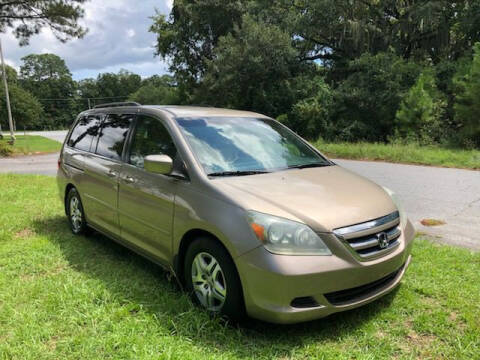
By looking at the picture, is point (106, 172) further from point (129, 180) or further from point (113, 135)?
point (129, 180)

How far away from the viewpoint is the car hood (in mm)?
2861

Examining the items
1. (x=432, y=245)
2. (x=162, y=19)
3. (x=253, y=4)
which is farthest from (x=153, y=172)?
(x=162, y=19)

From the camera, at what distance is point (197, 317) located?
→ 122 inches

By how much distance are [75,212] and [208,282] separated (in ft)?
10.6

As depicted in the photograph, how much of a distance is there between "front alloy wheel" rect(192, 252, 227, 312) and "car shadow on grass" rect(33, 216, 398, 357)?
0.34 ft

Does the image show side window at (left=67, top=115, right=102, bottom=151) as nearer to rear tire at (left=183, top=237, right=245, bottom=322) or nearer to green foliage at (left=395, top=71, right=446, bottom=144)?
rear tire at (left=183, top=237, right=245, bottom=322)

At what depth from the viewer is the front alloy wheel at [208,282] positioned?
3.05 meters

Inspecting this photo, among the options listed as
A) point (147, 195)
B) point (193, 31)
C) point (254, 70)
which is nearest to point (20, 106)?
point (193, 31)

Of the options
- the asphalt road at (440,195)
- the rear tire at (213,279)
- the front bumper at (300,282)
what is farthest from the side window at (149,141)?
the asphalt road at (440,195)

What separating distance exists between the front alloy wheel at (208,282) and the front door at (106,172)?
152 centimetres

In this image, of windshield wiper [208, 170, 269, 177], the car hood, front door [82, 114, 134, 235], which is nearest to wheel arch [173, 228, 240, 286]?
the car hood

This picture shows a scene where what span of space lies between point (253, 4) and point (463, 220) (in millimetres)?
24271

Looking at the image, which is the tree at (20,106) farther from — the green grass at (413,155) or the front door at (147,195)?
the front door at (147,195)

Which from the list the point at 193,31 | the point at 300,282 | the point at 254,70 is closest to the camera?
the point at 300,282
